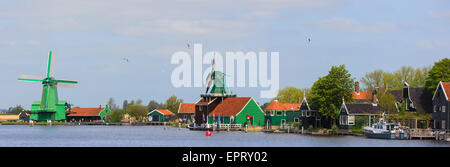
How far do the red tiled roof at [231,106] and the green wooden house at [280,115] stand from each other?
556 centimetres

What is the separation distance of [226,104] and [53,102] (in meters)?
Answer: 57.6

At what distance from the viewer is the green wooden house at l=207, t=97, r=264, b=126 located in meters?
117

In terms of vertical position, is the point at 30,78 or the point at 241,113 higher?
the point at 30,78

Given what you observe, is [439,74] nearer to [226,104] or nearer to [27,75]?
[226,104]

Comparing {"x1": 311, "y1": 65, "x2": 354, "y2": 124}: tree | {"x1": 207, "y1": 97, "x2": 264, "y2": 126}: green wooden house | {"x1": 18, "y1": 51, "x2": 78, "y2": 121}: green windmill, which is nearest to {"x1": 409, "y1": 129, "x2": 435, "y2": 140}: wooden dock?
{"x1": 311, "y1": 65, "x2": 354, "y2": 124}: tree

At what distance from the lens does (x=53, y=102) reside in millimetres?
161500

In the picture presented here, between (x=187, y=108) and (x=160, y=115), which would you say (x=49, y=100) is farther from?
(x=187, y=108)

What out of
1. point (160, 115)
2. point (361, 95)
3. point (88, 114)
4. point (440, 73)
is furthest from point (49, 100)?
point (440, 73)

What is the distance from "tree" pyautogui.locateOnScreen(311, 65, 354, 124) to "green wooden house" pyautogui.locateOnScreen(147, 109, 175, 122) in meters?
92.0

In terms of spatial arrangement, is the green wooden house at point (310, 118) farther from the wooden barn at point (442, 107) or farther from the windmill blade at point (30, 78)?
the windmill blade at point (30, 78)

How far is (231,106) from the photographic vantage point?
121m

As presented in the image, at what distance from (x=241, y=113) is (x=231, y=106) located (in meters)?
4.76
